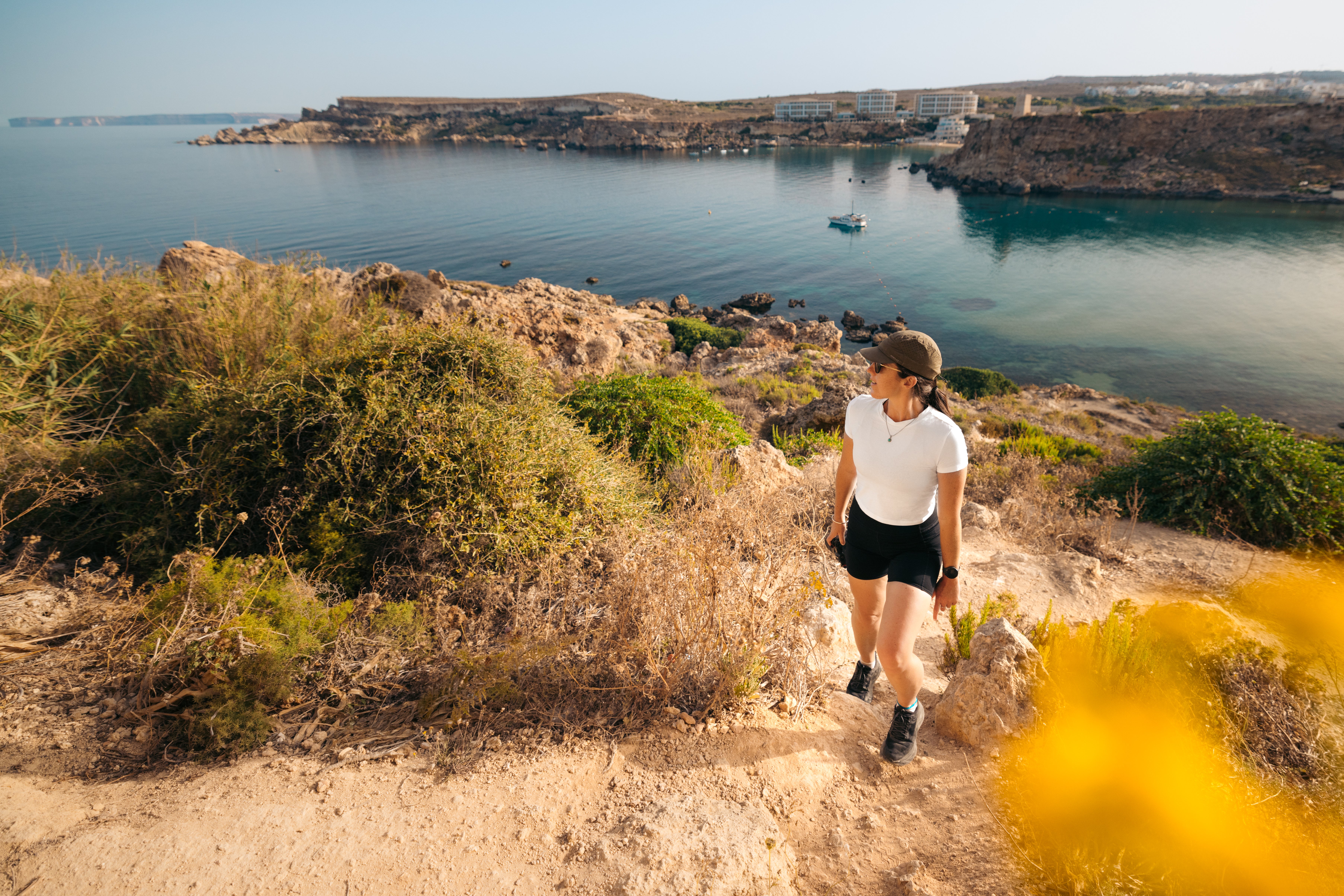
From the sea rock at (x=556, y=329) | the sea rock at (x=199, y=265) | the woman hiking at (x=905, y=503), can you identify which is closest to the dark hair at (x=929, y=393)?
the woman hiking at (x=905, y=503)

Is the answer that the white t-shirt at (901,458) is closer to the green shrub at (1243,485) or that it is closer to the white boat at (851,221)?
the green shrub at (1243,485)

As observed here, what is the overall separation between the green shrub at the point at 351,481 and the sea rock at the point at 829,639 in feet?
5.52

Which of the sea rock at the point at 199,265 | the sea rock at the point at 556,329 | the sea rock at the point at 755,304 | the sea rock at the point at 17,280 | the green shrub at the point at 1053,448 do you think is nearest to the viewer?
the sea rock at the point at 17,280

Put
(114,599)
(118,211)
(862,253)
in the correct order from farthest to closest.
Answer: (118,211) < (862,253) < (114,599)

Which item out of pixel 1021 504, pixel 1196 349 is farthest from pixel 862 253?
pixel 1021 504

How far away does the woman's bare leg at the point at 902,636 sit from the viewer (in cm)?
305

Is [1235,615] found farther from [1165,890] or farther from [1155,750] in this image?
[1165,890]

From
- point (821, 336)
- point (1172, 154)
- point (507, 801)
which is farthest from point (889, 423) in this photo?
point (1172, 154)

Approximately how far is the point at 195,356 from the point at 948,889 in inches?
315

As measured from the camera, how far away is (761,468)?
647 cm

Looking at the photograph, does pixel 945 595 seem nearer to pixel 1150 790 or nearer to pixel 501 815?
pixel 1150 790

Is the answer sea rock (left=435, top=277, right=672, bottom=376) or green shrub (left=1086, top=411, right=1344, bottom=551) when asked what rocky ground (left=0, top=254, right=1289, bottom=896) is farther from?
sea rock (left=435, top=277, right=672, bottom=376)

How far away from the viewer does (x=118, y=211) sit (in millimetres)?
49562

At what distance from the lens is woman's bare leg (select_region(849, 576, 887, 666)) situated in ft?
11.0
